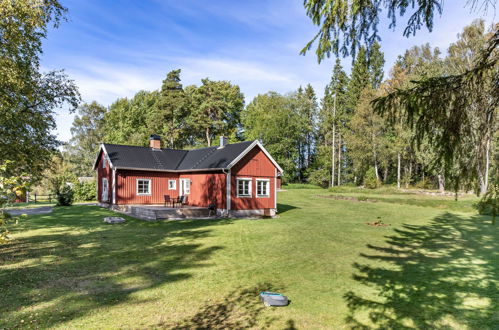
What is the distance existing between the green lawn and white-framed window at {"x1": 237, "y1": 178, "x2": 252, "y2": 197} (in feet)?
15.4

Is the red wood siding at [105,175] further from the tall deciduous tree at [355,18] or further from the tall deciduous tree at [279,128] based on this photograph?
the tall deciduous tree at [279,128]

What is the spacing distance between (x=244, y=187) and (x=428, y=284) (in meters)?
14.5

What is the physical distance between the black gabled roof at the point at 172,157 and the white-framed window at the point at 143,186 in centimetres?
111

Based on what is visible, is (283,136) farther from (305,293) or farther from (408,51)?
(305,293)

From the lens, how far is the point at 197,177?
2358 cm

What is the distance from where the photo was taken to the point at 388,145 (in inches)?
1642

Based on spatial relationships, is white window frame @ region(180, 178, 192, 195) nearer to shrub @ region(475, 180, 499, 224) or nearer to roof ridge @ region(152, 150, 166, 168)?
roof ridge @ region(152, 150, 166, 168)

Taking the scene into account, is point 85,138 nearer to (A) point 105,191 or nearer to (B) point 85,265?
(A) point 105,191

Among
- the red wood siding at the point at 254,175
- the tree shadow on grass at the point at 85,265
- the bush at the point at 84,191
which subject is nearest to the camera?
the tree shadow on grass at the point at 85,265

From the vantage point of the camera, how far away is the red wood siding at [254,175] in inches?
845

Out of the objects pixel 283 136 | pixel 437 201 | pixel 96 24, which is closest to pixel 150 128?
pixel 283 136

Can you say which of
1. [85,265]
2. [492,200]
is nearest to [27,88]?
[85,265]

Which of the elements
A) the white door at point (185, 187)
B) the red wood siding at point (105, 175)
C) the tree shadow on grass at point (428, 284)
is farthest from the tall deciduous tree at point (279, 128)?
the tree shadow on grass at point (428, 284)

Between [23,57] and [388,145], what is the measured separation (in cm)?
4000
